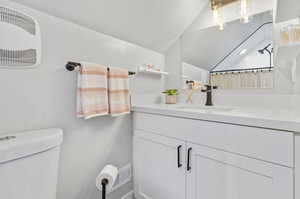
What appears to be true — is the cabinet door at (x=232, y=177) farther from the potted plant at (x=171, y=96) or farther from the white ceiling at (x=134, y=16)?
the white ceiling at (x=134, y=16)

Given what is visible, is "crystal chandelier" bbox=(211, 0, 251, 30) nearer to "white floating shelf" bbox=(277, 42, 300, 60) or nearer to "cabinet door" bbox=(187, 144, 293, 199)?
"white floating shelf" bbox=(277, 42, 300, 60)

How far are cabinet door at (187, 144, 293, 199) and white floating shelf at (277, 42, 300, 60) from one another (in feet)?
2.89

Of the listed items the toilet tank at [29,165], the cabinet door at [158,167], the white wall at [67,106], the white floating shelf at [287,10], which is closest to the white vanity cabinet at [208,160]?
the cabinet door at [158,167]

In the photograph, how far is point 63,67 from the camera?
959 millimetres

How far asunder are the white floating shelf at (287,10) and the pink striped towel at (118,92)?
127cm

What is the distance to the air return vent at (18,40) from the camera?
0.70 metres

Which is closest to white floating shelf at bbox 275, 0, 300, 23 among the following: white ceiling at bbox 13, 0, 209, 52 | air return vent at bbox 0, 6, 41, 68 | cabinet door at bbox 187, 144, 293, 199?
white ceiling at bbox 13, 0, 209, 52

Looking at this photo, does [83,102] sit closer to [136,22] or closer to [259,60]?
[136,22]

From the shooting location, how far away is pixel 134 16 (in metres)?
1.26

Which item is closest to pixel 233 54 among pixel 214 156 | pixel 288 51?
pixel 288 51

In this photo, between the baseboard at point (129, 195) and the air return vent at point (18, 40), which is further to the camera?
the baseboard at point (129, 195)

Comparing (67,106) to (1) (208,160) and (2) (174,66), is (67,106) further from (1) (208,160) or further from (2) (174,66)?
(2) (174,66)

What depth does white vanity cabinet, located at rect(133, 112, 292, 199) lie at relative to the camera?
2.16ft

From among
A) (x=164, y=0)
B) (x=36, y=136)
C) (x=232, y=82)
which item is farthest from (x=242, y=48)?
(x=36, y=136)
